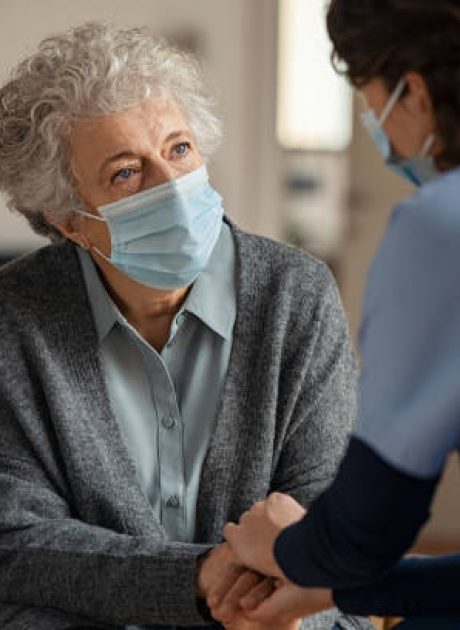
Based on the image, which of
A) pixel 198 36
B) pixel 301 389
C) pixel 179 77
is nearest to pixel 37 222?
pixel 179 77

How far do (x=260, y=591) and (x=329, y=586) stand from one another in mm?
294

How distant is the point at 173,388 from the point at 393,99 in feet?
2.36

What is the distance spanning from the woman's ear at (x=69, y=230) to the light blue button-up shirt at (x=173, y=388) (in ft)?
0.26

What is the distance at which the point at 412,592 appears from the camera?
1580 millimetres

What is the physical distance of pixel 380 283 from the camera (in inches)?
49.8

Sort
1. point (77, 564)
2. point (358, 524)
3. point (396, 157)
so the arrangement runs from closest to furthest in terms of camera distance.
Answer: point (358, 524)
point (396, 157)
point (77, 564)

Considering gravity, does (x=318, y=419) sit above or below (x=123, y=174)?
below

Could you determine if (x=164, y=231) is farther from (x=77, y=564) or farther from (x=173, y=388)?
(x=77, y=564)

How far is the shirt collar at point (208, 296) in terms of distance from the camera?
6.47 feet

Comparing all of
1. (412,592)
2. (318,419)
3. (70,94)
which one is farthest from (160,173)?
(412,592)

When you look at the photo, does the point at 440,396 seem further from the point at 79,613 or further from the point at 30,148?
the point at 30,148

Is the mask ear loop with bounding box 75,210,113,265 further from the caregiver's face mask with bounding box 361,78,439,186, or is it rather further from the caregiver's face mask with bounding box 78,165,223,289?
the caregiver's face mask with bounding box 361,78,439,186

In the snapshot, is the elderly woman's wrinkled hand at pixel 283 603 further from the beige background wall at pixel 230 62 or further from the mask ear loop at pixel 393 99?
the beige background wall at pixel 230 62

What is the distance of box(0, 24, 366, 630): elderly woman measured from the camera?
1.90 m
